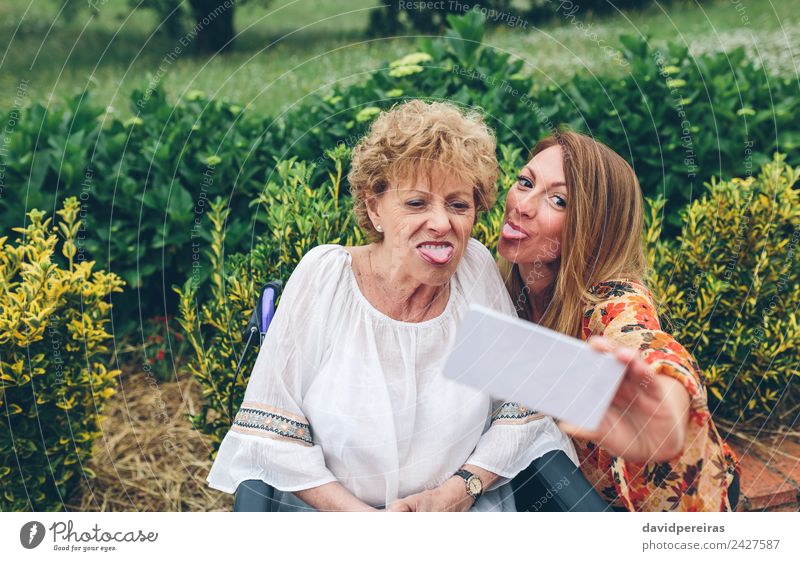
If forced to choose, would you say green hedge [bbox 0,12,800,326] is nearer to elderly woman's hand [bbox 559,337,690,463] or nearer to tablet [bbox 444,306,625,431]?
tablet [bbox 444,306,625,431]

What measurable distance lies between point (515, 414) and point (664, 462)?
1.35ft

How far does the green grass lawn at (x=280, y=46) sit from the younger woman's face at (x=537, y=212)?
6.36 ft

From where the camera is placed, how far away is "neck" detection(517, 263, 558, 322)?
7.36 feet

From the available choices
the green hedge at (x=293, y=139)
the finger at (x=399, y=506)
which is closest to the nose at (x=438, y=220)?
the finger at (x=399, y=506)

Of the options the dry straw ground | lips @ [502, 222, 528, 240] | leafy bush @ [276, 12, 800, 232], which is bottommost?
the dry straw ground

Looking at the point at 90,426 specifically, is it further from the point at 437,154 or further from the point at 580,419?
the point at 580,419

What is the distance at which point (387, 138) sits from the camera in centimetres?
196

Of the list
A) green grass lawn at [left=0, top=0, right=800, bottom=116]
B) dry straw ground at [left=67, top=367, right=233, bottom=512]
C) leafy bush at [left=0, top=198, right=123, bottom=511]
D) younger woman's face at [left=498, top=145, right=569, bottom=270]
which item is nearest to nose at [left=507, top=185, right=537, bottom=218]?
younger woman's face at [left=498, top=145, right=569, bottom=270]

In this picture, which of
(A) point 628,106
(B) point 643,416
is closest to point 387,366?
(B) point 643,416

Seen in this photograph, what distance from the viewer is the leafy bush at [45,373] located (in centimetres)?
224

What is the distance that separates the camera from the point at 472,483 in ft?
6.73

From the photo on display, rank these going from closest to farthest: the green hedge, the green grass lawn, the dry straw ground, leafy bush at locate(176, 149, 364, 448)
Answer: leafy bush at locate(176, 149, 364, 448)
the dry straw ground
the green hedge
the green grass lawn

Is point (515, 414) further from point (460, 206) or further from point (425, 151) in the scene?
point (425, 151)

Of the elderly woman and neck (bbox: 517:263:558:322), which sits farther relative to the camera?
neck (bbox: 517:263:558:322)
